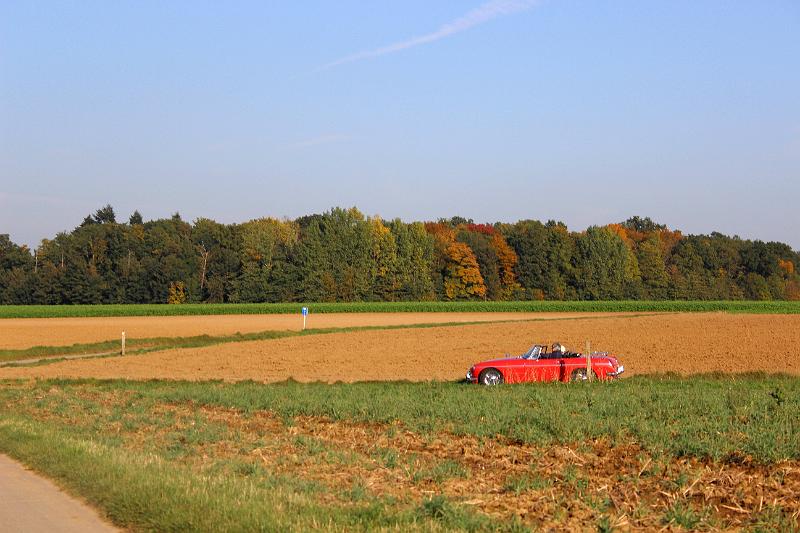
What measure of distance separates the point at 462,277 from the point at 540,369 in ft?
282

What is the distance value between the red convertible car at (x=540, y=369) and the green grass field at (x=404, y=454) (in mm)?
4916

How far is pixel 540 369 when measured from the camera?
2466 cm

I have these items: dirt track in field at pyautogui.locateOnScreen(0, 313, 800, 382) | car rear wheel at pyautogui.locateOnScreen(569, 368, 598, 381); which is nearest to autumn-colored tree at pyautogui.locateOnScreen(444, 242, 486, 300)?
dirt track in field at pyautogui.locateOnScreen(0, 313, 800, 382)

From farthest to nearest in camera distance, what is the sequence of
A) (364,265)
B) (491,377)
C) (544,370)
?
(364,265) < (491,377) < (544,370)

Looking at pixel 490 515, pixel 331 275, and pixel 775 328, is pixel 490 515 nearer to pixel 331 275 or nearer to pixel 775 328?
pixel 775 328

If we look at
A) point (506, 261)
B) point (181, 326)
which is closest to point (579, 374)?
point (181, 326)

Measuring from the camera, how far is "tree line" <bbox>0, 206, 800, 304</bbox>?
105562mm

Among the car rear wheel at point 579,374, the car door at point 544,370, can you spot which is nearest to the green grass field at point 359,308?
the car door at point 544,370

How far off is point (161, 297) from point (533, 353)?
89.7 meters

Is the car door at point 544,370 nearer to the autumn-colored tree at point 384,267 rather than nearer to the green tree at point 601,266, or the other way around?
the autumn-colored tree at point 384,267

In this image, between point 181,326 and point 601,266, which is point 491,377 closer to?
point 181,326

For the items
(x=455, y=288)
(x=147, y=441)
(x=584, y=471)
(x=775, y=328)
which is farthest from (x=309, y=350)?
(x=455, y=288)

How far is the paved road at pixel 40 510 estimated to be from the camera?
859 centimetres

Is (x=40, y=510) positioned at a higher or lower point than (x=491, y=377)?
higher
